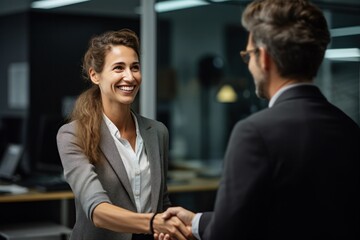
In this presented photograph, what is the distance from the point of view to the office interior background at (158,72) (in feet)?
25.6

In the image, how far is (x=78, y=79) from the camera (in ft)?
30.2

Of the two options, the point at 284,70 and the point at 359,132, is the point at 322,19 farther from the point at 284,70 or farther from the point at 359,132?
the point at 359,132

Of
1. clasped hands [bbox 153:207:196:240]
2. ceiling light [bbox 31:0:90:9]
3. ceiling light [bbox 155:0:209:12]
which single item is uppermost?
ceiling light [bbox 31:0:90:9]

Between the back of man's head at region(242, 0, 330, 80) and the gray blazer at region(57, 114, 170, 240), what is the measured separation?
888 mm

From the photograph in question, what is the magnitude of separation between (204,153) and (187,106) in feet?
2.33

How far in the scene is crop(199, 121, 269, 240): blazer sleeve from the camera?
1.92 metres

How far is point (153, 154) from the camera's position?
288 cm

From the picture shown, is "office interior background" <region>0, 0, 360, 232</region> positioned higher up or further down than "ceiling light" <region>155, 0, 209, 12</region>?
further down

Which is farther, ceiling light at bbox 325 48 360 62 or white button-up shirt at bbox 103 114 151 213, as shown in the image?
ceiling light at bbox 325 48 360 62

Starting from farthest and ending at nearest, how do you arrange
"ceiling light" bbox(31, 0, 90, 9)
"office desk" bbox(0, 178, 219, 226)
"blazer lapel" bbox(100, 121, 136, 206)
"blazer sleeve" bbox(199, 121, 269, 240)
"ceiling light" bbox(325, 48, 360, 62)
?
"ceiling light" bbox(31, 0, 90, 9) < "ceiling light" bbox(325, 48, 360, 62) < "office desk" bbox(0, 178, 219, 226) < "blazer lapel" bbox(100, 121, 136, 206) < "blazer sleeve" bbox(199, 121, 269, 240)

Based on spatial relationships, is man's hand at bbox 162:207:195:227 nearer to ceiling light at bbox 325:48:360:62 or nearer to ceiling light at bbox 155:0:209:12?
ceiling light at bbox 325:48:360:62

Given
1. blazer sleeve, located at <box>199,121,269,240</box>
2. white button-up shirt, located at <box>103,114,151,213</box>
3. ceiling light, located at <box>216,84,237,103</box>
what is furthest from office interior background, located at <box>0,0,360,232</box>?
blazer sleeve, located at <box>199,121,269,240</box>

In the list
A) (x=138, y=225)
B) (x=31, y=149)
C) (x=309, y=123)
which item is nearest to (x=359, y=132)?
(x=309, y=123)

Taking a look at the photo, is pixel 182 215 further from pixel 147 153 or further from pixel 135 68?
pixel 135 68
